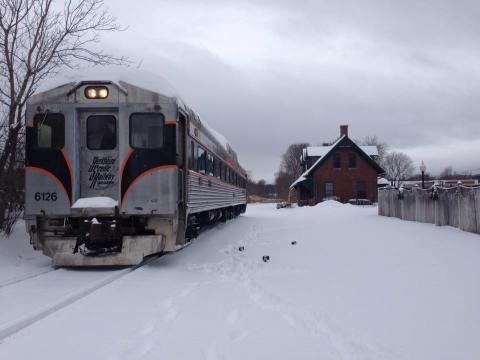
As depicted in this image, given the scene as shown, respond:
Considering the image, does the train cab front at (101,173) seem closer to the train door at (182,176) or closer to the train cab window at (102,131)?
the train cab window at (102,131)

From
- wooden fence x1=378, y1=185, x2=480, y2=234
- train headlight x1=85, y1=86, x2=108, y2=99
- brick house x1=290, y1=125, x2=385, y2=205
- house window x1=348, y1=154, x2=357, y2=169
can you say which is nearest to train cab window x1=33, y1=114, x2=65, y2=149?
train headlight x1=85, y1=86, x2=108, y2=99

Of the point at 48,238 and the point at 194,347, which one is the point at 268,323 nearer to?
the point at 194,347

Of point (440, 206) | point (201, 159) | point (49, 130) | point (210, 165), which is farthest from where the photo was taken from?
point (210, 165)

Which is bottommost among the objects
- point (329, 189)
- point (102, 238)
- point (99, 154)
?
Answer: point (102, 238)

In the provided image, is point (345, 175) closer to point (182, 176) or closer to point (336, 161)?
point (336, 161)

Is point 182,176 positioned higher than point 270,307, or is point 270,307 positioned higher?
point 182,176

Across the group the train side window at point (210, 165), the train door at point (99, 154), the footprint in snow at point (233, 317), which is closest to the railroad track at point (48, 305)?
the train door at point (99, 154)

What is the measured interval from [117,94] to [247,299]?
14.8 feet

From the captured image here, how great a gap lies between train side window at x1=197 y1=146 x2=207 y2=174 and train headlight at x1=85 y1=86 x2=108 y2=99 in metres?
2.95

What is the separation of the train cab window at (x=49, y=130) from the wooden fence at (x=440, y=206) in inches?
344

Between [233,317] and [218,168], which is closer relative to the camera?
[233,317]

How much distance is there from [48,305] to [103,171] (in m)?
3.53

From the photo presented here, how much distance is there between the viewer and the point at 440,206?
42.2ft

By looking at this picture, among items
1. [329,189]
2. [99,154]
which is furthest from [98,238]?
[329,189]
